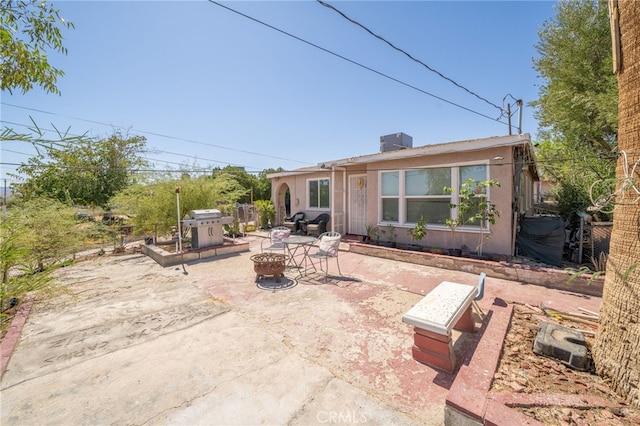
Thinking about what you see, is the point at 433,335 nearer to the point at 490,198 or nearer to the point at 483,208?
the point at 483,208

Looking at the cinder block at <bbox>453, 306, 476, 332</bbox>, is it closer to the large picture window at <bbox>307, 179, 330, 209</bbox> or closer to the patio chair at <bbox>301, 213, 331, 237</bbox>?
the patio chair at <bbox>301, 213, 331, 237</bbox>

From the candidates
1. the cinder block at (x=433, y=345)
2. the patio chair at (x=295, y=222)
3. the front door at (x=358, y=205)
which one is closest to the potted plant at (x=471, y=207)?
the front door at (x=358, y=205)

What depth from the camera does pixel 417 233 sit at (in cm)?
714

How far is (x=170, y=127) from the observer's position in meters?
14.7

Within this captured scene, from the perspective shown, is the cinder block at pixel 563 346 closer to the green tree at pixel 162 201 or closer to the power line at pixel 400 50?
the power line at pixel 400 50

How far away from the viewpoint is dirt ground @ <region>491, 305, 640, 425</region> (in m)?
1.79

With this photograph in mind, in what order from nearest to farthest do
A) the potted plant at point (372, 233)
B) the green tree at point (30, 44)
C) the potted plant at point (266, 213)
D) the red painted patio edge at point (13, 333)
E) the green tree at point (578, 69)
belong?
1. the green tree at point (30, 44)
2. the red painted patio edge at point (13, 333)
3. the potted plant at point (372, 233)
4. the green tree at point (578, 69)
5. the potted plant at point (266, 213)

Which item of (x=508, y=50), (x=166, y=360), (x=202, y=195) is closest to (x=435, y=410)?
(x=166, y=360)

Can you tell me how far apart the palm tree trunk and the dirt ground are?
0.49 feet

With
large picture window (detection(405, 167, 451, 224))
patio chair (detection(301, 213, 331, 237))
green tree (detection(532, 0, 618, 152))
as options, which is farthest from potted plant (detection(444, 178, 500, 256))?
green tree (detection(532, 0, 618, 152))

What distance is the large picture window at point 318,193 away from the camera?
37.7ft

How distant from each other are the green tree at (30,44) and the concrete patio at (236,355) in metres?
3.01

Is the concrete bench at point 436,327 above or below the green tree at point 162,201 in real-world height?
below

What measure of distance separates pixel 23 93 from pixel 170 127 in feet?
46.5
